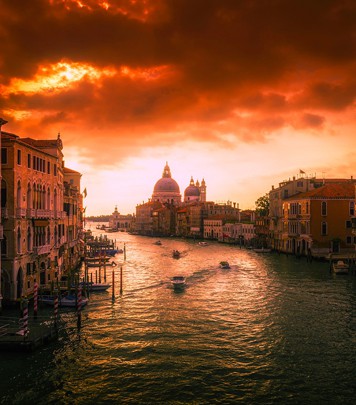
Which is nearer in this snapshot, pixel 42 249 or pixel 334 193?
pixel 42 249

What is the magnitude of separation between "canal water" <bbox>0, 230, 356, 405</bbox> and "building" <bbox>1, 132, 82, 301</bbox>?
3724 mm

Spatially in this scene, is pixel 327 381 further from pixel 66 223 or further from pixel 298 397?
pixel 66 223

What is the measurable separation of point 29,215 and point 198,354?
14332 millimetres

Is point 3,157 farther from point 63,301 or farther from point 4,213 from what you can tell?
point 63,301

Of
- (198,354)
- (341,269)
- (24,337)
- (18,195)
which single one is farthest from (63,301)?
(341,269)

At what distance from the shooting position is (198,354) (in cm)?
1988

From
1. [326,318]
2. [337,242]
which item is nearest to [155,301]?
[326,318]

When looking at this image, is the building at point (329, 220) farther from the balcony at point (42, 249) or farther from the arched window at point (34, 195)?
the arched window at point (34, 195)

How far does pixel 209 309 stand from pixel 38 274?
11.6 metres

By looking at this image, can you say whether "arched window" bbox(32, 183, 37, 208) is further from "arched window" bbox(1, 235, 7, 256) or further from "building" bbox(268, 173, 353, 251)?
"building" bbox(268, 173, 353, 251)

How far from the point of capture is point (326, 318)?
2611cm

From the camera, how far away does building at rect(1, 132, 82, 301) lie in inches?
1000

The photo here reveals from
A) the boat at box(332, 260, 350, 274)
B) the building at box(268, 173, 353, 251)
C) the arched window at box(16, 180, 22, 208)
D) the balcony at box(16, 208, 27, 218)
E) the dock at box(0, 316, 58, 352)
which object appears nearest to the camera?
the dock at box(0, 316, 58, 352)

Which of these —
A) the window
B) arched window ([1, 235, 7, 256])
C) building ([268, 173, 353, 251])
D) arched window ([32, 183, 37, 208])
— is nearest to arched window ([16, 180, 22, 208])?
the window
